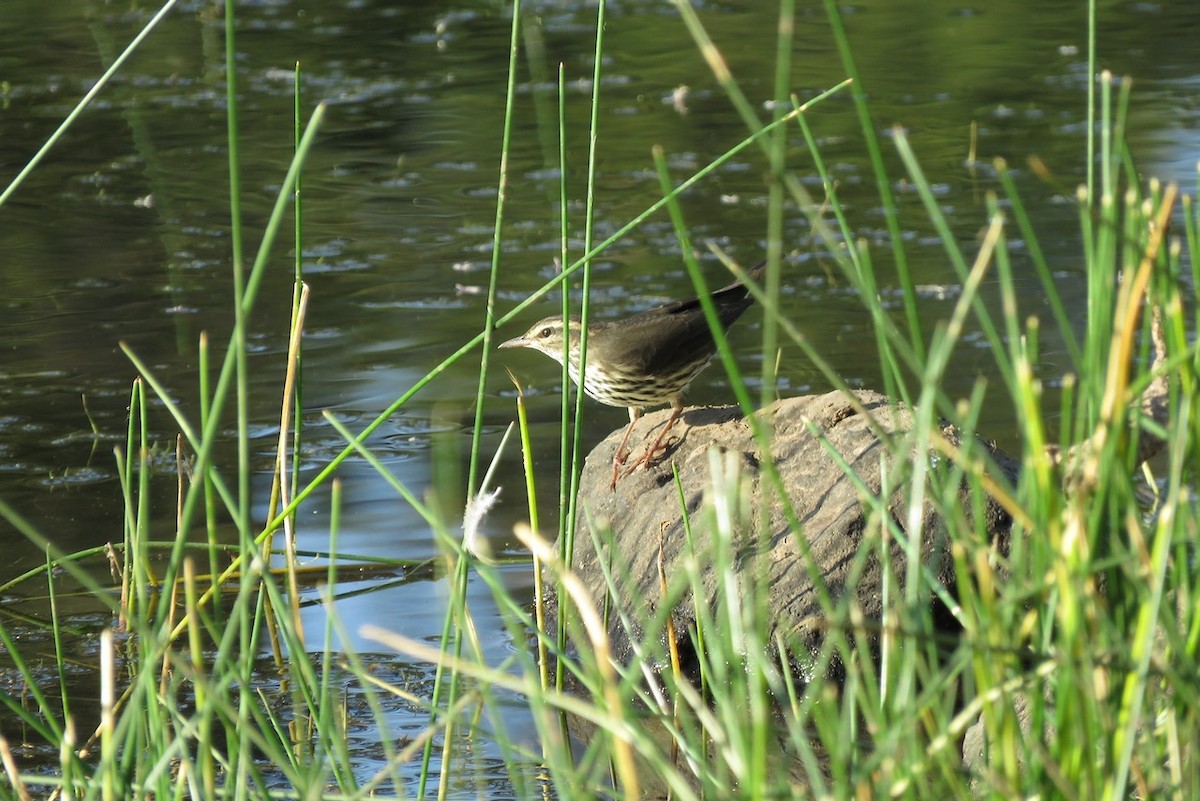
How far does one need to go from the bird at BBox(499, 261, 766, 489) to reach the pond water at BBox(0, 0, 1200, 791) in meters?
0.64

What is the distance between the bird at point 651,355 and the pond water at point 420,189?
0.64 meters

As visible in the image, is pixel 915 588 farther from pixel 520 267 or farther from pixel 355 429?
pixel 520 267

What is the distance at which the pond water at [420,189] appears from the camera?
6590 mm

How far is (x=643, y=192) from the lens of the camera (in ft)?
32.1

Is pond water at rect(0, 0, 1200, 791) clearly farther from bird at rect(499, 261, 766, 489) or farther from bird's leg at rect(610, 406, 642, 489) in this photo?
bird at rect(499, 261, 766, 489)

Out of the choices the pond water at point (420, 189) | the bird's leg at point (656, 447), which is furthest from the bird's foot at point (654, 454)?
the pond water at point (420, 189)

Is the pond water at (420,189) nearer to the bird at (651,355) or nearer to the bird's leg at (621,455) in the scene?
the bird's leg at (621,455)

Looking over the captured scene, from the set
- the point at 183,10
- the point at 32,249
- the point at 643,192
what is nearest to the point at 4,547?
the point at 32,249

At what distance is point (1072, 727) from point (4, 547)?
14.8 ft

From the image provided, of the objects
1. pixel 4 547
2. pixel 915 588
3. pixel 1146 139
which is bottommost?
pixel 4 547

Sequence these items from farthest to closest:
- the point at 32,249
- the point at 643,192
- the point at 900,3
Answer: the point at 900,3, the point at 643,192, the point at 32,249

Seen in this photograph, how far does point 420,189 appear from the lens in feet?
33.4

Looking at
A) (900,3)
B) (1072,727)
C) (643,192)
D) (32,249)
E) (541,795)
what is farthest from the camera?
(900,3)

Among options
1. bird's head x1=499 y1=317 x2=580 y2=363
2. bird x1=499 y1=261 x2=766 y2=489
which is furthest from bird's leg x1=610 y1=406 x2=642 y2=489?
bird's head x1=499 y1=317 x2=580 y2=363
